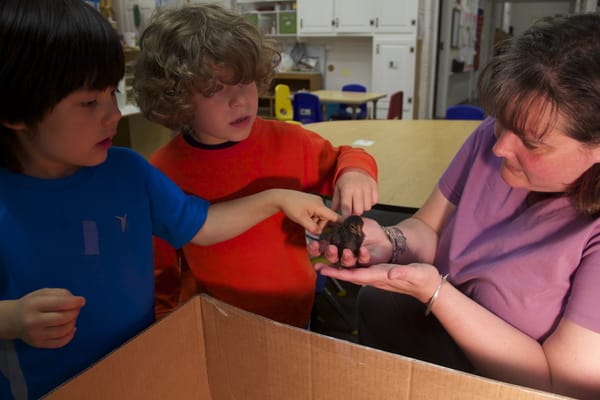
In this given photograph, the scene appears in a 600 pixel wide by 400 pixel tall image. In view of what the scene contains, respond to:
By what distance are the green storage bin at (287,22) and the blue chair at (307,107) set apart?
9.31 feet

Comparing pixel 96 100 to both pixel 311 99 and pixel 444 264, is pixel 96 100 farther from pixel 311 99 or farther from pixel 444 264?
pixel 311 99

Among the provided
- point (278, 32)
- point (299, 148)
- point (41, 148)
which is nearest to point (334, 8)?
point (278, 32)

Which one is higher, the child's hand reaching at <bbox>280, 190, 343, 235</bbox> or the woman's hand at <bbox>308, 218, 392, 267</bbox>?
the child's hand reaching at <bbox>280, 190, 343, 235</bbox>

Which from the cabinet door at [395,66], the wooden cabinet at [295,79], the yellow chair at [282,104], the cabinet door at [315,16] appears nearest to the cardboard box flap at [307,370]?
the yellow chair at [282,104]

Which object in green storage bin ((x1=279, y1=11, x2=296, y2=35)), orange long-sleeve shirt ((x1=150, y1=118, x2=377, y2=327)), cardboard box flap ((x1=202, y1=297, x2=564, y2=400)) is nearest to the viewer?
cardboard box flap ((x1=202, y1=297, x2=564, y2=400))

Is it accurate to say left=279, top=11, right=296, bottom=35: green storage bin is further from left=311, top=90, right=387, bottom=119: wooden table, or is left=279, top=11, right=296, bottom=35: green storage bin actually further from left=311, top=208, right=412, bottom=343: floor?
left=311, top=208, right=412, bottom=343: floor

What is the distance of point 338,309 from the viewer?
7.35 ft

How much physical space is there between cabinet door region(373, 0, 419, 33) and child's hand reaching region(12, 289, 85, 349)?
6467 millimetres

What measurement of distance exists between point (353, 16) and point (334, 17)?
0.98 ft

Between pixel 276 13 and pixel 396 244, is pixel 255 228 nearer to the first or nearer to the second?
pixel 396 244

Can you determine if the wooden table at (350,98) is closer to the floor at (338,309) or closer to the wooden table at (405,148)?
the wooden table at (405,148)

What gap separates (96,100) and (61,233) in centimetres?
24

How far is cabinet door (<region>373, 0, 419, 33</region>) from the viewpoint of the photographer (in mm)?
6207

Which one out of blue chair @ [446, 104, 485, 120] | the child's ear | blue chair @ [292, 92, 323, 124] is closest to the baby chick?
the child's ear
